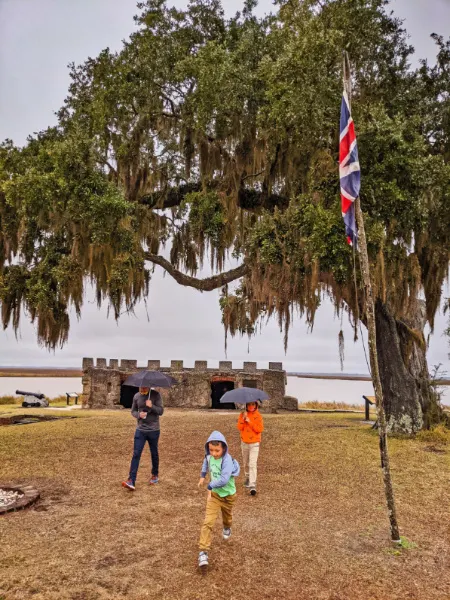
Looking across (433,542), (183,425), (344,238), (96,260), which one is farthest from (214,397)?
(433,542)

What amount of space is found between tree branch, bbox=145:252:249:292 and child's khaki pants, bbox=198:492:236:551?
8.21 metres

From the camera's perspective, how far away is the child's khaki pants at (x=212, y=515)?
13.7ft

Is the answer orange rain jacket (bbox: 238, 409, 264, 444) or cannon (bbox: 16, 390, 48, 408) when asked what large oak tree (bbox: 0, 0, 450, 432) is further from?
cannon (bbox: 16, 390, 48, 408)

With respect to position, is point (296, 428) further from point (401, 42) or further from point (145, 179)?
point (401, 42)

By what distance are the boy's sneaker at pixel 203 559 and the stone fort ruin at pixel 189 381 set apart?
69.1 ft

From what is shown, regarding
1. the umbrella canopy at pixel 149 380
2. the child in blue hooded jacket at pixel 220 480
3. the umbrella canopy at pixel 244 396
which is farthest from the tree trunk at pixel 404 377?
the child in blue hooded jacket at pixel 220 480

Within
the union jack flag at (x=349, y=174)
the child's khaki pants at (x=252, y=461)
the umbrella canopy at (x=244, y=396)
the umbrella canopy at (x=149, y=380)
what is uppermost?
the union jack flag at (x=349, y=174)

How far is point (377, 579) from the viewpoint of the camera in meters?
4.07

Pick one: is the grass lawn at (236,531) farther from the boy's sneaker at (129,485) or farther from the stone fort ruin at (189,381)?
the stone fort ruin at (189,381)

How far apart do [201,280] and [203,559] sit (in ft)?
31.0

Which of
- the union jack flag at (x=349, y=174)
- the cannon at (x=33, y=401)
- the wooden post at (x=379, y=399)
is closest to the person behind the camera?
the wooden post at (x=379, y=399)

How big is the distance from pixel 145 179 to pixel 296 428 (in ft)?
28.3

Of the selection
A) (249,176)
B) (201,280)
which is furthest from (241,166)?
(201,280)

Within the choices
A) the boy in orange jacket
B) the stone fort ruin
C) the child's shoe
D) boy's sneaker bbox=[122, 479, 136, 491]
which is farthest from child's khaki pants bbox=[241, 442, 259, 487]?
the stone fort ruin
